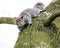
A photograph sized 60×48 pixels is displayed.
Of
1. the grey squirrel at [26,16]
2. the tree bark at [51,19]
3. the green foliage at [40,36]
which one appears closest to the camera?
the green foliage at [40,36]

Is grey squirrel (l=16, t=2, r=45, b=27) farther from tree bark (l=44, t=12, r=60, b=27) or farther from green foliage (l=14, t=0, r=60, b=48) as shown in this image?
tree bark (l=44, t=12, r=60, b=27)

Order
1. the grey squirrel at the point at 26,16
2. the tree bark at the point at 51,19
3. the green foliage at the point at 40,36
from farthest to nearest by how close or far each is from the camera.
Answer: the grey squirrel at the point at 26,16 < the tree bark at the point at 51,19 < the green foliage at the point at 40,36

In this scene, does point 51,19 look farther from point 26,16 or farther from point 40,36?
point 26,16

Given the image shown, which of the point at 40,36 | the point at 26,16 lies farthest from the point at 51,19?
the point at 26,16

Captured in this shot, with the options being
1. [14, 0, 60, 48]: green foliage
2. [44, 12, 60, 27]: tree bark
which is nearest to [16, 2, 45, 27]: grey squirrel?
[14, 0, 60, 48]: green foliage

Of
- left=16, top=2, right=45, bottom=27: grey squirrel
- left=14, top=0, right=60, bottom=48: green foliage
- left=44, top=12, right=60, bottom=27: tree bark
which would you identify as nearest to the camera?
left=14, top=0, right=60, bottom=48: green foliage

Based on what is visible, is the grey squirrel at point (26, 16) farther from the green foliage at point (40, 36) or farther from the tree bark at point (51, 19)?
the tree bark at point (51, 19)

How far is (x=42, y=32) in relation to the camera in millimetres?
4027

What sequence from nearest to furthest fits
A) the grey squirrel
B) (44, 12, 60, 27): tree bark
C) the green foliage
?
1. the green foliage
2. (44, 12, 60, 27): tree bark
3. the grey squirrel

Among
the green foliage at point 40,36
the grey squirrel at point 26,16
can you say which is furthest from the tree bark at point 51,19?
the grey squirrel at point 26,16

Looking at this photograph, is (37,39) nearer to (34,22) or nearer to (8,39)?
(34,22)

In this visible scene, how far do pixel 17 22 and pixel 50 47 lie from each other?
98cm

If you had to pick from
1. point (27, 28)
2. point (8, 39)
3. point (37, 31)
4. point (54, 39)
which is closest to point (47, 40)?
point (54, 39)

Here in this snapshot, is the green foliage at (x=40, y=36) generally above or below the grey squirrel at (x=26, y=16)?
below
